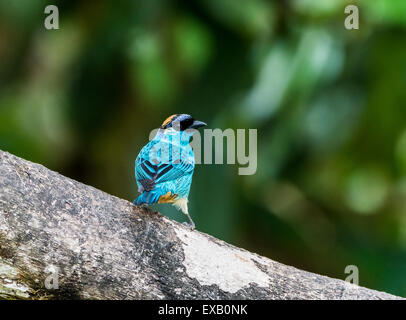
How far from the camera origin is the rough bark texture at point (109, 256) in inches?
112

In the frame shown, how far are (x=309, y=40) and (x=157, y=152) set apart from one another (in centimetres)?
381

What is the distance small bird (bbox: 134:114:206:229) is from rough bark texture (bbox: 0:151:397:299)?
12cm

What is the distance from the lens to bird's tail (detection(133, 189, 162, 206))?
311 cm

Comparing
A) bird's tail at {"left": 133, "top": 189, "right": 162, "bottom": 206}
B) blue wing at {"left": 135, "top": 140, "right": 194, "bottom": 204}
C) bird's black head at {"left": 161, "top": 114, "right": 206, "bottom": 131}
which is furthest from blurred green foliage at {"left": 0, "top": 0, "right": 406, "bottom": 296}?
bird's tail at {"left": 133, "top": 189, "right": 162, "bottom": 206}

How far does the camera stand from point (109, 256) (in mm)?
2934

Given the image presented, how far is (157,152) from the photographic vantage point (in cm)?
338

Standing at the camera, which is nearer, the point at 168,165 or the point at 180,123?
the point at 168,165

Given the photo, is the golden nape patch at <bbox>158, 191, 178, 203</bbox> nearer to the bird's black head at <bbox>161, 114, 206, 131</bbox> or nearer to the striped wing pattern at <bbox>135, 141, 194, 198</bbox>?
the striped wing pattern at <bbox>135, 141, 194, 198</bbox>

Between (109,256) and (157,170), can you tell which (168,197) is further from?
(109,256)

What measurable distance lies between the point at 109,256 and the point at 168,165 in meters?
0.62

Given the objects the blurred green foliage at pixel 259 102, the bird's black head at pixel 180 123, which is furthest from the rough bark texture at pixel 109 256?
the blurred green foliage at pixel 259 102

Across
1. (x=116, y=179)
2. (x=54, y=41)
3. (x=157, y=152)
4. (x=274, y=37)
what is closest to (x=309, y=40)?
(x=274, y=37)

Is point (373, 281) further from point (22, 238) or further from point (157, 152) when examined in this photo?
point (22, 238)

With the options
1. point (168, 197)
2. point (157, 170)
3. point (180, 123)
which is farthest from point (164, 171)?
point (180, 123)
